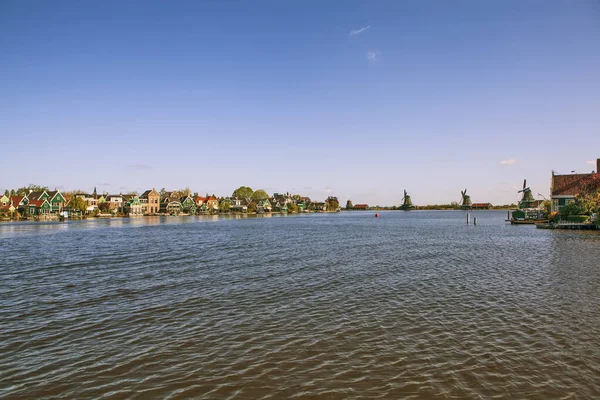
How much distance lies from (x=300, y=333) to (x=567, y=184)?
280ft

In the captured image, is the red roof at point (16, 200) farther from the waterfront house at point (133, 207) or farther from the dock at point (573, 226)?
the dock at point (573, 226)

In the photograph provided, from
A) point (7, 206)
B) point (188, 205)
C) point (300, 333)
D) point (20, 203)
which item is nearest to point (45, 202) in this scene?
point (20, 203)

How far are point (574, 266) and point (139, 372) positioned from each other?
1091 inches

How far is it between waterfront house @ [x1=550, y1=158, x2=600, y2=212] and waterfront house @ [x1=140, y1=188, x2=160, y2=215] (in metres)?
148

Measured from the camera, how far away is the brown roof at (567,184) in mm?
71312

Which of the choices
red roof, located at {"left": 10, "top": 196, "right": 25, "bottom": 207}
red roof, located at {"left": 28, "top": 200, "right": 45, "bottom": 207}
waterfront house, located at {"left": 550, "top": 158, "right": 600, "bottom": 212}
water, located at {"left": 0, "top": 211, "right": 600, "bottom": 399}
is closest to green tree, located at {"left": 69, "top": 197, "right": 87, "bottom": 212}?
red roof, located at {"left": 28, "top": 200, "right": 45, "bottom": 207}

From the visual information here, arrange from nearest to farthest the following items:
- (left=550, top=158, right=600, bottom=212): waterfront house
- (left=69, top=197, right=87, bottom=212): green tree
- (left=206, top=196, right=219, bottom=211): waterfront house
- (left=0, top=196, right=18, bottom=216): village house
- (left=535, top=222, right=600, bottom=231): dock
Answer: (left=535, top=222, right=600, bottom=231): dock → (left=550, top=158, right=600, bottom=212): waterfront house → (left=0, top=196, right=18, bottom=216): village house → (left=69, top=197, right=87, bottom=212): green tree → (left=206, top=196, right=219, bottom=211): waterfront house

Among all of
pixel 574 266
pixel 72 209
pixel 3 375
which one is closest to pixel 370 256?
pixel 574 266

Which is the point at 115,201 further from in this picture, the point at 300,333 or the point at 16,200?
the point at 300,333

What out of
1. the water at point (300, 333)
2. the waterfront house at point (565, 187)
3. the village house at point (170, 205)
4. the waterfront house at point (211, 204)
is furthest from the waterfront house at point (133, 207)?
the waterfront house at point (565, 187)

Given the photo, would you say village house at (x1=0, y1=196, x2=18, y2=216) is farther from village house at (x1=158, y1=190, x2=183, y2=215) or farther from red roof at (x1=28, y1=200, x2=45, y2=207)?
village house at (x1=158, y1=190, x2=183, y2=215)

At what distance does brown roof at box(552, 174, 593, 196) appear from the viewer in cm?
7131

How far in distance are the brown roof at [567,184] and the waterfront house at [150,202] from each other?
149 m

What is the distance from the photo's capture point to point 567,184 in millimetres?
74188
